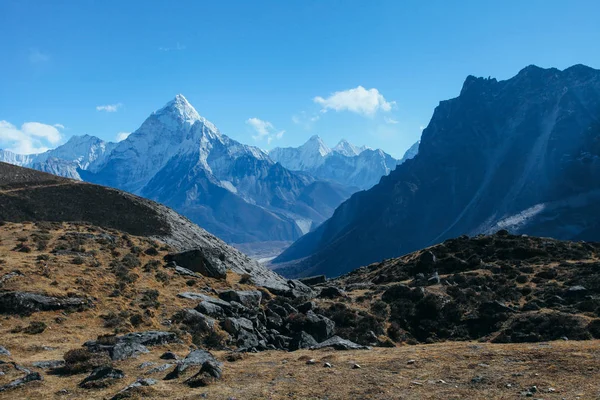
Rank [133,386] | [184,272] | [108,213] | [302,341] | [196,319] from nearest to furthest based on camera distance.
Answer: [133,386] < [196,319] < [302,341] < [184,272] < [108,213]

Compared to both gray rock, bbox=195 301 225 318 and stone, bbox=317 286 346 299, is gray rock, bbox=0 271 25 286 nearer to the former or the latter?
gray rock, bbox=195 301 225 318

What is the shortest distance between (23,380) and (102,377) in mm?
3461

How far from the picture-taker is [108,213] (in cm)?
7694

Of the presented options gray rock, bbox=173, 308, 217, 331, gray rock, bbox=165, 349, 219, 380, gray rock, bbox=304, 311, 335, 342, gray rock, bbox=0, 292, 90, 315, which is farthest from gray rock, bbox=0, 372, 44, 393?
gray rock, bbox=304, 311, 335, 342

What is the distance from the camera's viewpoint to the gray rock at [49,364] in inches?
880

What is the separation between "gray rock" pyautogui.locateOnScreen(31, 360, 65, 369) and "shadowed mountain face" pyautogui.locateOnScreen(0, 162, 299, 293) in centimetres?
3933

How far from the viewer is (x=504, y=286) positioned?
50.9 metres

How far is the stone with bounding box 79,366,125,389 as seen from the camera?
19578 mm

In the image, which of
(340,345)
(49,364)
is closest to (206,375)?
(49,364)

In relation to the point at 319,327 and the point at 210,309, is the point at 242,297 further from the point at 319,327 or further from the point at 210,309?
the point at 319,327

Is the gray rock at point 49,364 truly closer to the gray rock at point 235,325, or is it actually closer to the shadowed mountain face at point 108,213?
the gray rock at point 235,325

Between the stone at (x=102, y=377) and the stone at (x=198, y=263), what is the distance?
32070 mm

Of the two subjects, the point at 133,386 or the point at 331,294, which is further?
the point at 331,294

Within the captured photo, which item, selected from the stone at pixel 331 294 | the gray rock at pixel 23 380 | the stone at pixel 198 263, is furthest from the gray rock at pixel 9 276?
the stone at pixel 331 294
